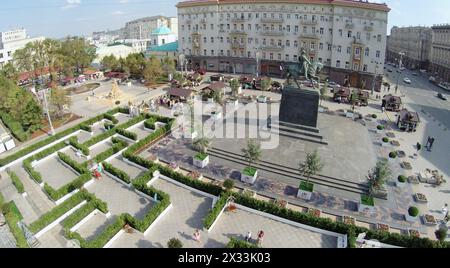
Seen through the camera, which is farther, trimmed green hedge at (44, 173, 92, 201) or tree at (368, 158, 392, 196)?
trimmed green hedge at (44, 173, 92, 201)

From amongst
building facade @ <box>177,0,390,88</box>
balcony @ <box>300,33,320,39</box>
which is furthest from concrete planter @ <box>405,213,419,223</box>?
balcony @ <box>300,33,320,39</box>

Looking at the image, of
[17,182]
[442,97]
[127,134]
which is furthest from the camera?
[442,97]

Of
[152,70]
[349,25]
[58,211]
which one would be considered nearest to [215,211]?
[58,211]

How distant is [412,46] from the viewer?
88000 mm

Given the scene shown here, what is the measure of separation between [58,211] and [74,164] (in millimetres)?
7291

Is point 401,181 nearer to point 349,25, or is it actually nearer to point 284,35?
point 349,25

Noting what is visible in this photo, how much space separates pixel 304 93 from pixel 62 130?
31.1m

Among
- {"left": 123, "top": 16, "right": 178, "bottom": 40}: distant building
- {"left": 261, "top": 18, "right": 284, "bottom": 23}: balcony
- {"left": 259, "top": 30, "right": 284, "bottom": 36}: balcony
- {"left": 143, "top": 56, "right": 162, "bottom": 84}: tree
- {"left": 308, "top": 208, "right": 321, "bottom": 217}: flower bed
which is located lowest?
{"left": 308, "top": 208, "right": 321, "bottom": 217}: flower bed

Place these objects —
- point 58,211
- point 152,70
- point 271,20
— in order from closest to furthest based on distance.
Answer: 1. point 58,211
2. point 152,70
3. point 271,20

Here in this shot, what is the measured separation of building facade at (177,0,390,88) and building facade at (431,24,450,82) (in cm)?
2687

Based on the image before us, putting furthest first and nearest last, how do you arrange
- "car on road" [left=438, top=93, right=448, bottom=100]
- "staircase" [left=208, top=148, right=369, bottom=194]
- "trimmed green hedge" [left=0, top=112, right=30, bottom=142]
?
1. "car on road" [left=438, top=93, right=448, bottom=100]
2. "trimmed green hedge" [left=0, top=112, right=30, bottom=142]
3. "staircase" [left=208, top=148, right=369, bottom=194]

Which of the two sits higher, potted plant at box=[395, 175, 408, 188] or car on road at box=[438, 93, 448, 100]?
car on road at box=[438, 93, 448, 100]

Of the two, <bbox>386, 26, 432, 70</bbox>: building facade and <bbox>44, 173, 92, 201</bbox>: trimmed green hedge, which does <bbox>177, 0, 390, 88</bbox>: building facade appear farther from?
<bbox>44, 173, 92, 201</bbox>: trimmed green hedge

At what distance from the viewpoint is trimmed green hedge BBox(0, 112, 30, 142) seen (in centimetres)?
3622
